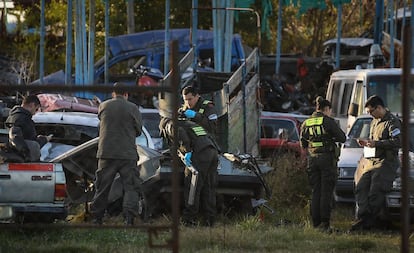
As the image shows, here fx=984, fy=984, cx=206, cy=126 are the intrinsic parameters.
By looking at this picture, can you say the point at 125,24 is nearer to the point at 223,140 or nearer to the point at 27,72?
the point at 27,72

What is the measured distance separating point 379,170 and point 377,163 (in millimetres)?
96

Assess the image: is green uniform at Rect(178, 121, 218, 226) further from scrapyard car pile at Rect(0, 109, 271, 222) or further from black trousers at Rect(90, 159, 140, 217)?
black trousers at Rect(90, 159, 140, 217)

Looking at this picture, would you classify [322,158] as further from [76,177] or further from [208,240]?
[76,177]

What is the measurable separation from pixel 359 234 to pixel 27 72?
57.3 feet

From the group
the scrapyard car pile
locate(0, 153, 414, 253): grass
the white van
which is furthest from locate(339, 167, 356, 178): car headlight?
the white van

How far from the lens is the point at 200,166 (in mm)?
12297

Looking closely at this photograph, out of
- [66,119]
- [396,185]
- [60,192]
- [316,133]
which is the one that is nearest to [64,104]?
[66,119]

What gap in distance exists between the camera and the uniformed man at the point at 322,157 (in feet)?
40.3

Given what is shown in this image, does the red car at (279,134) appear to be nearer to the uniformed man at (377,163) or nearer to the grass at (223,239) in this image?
the uniformed man at (377,163)

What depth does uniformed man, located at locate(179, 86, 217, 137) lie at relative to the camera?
41.0ft

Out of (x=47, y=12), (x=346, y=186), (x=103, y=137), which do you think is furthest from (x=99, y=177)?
(x=47, y=12)

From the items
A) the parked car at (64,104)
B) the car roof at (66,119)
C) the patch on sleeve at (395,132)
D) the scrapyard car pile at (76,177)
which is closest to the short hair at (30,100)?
the scrapyard car pile at (76,177)

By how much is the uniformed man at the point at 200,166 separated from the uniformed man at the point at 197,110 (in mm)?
115

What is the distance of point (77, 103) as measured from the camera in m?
17.4
